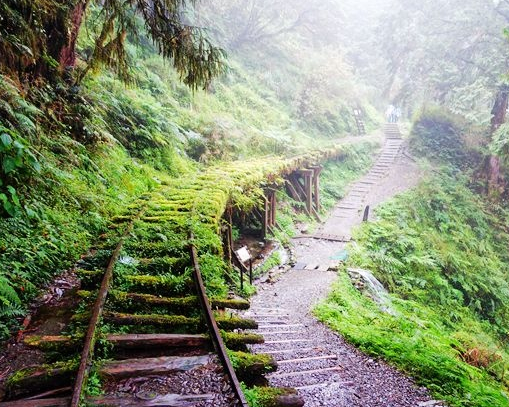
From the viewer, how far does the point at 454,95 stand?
23109 millimetres

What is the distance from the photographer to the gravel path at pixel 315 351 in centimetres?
→ 451

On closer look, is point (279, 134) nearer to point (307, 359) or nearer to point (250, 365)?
point (307, 359)

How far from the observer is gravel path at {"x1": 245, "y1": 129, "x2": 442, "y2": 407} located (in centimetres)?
451

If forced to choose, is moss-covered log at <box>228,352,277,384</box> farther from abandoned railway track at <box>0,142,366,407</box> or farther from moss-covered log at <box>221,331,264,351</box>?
moss-covered log at <box>221,331,264,351</box>

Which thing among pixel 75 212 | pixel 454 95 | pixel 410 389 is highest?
pixel 454 95

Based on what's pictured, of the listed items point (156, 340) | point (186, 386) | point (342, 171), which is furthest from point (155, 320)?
Answer: point (342, 171)

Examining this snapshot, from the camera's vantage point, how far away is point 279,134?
18.9 meters

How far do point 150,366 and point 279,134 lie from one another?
16513 millimetres

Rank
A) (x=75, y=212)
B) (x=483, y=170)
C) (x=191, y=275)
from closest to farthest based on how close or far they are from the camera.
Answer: (x=191, y=275)
(x=75, y=212)
(x=483, y=170)

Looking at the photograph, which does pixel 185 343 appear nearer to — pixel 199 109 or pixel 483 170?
pixel 199 109

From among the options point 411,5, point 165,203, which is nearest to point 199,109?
point 165,203

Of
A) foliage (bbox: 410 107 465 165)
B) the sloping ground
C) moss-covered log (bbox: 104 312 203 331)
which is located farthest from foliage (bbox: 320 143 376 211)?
moss-covered log (bbox: 104 312 203 331)

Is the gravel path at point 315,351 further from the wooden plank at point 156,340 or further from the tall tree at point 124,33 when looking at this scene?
the tall tree at point 124,33

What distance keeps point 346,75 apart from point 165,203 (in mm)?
22213
